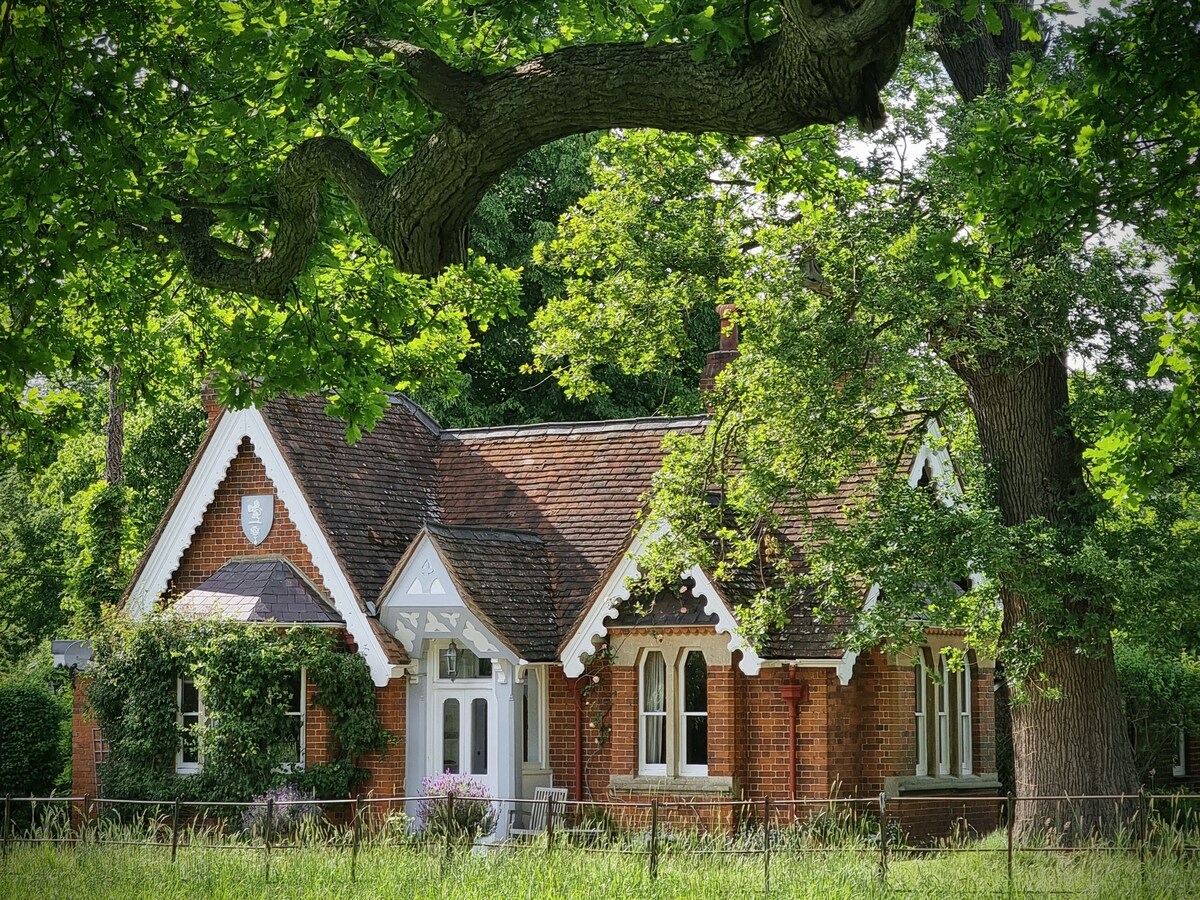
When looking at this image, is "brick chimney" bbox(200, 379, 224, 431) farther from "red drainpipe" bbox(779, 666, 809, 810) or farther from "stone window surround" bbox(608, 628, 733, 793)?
"red drainpipe" bbox(779, 666, 809, 810)

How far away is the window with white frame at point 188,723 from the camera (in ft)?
80.3

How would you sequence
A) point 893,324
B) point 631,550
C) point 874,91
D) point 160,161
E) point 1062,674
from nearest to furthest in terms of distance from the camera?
point 874,91 < point 160,161 < point 893,324 < point 1062,674 < point 631,550

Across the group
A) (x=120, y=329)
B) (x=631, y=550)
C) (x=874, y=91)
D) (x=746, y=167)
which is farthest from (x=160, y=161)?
(x=631, y=550)

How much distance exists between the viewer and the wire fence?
1766 centimetres

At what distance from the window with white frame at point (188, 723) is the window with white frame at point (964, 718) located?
→ 39.7 ft

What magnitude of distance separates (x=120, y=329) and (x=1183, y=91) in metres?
12.8

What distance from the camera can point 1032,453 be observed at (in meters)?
19.7

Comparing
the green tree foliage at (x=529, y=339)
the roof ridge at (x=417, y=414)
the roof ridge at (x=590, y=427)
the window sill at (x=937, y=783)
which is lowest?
the window sill at (x=937, y=783)

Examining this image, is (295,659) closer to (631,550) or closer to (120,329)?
(631,550)

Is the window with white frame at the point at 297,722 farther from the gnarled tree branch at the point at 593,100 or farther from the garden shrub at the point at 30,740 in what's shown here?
the gnarled tree branch at the point at 593,100

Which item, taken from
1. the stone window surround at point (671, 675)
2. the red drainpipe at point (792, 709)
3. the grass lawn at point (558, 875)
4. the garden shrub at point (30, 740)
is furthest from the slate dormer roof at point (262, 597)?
the garden shrub at point (30, 740)

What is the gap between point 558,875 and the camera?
16109mm

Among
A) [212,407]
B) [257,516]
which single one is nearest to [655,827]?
[257,516]

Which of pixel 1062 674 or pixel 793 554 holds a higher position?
pixel 793 554
